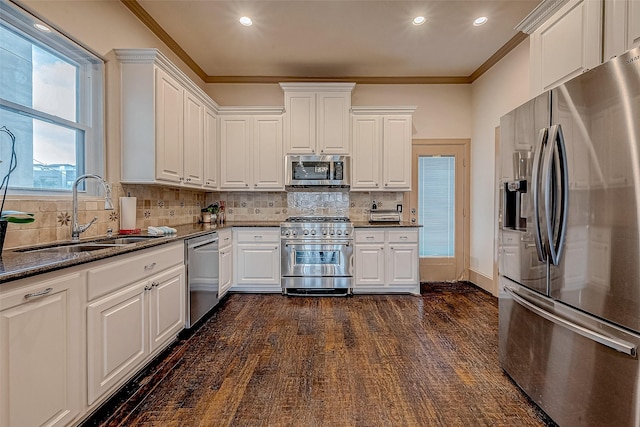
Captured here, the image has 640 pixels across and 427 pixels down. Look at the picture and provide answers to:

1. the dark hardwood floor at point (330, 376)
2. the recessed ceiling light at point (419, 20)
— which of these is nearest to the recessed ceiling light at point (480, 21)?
the recessed ceiling light at point (419, 20)

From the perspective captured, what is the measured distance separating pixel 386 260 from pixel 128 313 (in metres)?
2.94

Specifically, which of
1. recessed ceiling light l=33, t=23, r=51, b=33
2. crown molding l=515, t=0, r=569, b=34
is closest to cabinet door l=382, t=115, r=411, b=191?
crown molding l=515, t=0, r=569, b=34

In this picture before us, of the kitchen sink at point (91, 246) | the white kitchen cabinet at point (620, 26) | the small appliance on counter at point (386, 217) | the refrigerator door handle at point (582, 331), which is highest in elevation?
the white kitchen cabinet at point (620, 26)

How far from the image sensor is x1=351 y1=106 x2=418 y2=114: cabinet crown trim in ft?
14.1

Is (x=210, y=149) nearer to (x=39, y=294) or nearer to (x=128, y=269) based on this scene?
(x=128, y=269)

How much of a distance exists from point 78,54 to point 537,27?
335 cm

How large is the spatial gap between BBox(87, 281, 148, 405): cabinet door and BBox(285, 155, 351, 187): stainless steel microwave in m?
2.57

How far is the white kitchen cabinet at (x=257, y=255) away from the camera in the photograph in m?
4.08

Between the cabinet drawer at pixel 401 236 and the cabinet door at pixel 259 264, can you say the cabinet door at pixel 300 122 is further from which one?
the cabinet drawer at pixel 401 236

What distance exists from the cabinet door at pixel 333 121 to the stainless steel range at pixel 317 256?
3.46 feet

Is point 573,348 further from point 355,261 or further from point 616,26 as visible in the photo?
point 355,261

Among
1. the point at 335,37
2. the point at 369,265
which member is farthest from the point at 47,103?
the point at 369,265

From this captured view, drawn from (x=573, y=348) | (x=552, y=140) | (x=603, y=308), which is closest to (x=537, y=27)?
(x=552, y=140)

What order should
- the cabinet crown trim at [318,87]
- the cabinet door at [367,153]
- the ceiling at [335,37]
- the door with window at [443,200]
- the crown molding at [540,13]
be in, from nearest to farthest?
the crown molding at [540,13]
the ceiling at [335,37]
the cabinet crown trim at [318,87]
the cabinet door at [367,153]
the door with window at [443,200]
